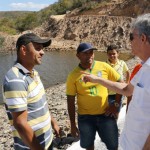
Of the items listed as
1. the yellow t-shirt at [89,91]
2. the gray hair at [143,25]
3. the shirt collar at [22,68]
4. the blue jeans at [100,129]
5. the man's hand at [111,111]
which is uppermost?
the gray hair at [143,25]

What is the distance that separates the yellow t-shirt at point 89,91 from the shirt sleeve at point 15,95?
1468 mm

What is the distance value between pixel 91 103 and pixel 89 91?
0.56 ft

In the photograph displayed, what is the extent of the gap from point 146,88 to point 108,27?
4626 centimetres

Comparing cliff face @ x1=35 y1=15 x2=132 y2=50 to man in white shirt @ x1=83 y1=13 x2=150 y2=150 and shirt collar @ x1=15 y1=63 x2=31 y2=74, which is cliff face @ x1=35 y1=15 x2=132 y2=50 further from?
man in white shirt @ x1=83 y1=13 x2=150 y2=150

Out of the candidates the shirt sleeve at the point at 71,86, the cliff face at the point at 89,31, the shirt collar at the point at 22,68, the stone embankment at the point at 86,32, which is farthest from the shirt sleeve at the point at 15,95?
the cliff face at the point at 89,31

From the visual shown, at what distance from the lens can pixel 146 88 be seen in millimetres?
2562

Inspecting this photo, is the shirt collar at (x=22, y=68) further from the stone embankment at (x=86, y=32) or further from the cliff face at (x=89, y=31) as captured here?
the cliff face at (x=89, y=31)

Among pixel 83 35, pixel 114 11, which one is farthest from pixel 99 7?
pixel 83 35

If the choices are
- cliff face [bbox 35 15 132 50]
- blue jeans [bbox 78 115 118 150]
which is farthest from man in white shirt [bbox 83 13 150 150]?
cliff face [bbox 35 15 132 50]

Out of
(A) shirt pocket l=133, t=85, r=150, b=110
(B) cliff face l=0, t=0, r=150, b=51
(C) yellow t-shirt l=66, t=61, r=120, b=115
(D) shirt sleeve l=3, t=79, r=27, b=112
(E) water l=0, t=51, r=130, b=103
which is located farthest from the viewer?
(B) cliff face l=0, t=0, r=150, b=51

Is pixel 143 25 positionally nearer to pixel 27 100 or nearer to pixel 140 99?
pixel 140 99

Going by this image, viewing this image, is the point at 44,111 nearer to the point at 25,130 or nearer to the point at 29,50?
the point at 25,130

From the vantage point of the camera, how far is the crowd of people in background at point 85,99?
2.74 meters

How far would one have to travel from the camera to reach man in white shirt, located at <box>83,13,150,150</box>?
262cm
